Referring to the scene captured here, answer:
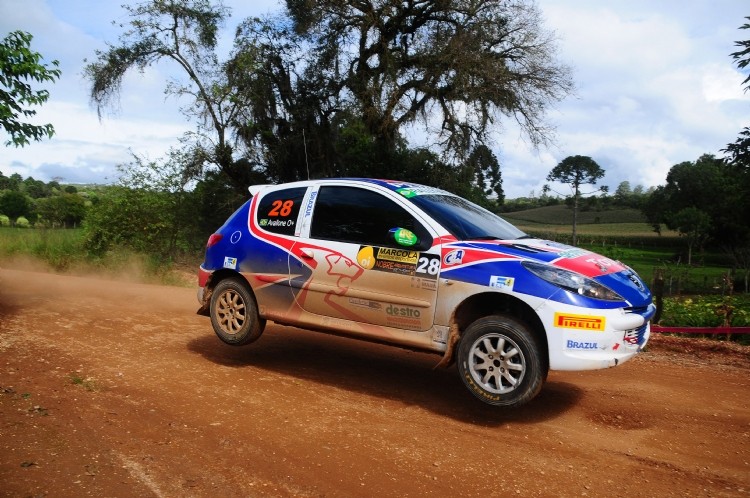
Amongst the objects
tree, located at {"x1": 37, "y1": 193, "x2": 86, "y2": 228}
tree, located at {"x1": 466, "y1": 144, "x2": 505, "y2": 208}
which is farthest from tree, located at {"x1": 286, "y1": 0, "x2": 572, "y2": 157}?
tree, located at {"x1": 37, "y1": 193, "x2": 86, "y2": 228}

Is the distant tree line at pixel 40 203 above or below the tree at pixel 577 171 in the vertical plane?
below

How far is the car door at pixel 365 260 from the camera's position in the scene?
5551 millimetres

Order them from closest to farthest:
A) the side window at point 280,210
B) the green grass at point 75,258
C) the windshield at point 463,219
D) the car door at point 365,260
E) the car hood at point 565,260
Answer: the car hood at point 565,260, the car door at point 365,260, the windshield at point 463,219, the side window at point 280,210, the green grass at point 75,258

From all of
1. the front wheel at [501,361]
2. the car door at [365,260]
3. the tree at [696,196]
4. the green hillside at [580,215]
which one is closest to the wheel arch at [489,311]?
the front wheel at [501,361]

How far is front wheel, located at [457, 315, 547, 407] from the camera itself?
493cm

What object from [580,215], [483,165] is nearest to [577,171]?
[580,215]

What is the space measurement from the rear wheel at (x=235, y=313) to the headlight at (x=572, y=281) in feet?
10.3

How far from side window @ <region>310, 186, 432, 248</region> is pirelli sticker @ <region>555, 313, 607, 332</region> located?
134 cm

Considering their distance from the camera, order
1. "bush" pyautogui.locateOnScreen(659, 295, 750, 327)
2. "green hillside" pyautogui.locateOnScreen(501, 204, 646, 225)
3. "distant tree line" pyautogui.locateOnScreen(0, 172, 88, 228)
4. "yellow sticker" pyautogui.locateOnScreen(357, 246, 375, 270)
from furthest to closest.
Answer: "green hillside" pyautogui.locateOnScreen(501, 204, 646, 225) → "distant tree line" pyautogui.locateOnScreen(0, 172, 88, 228) → "bush" pyautogui.locateOnScreen(659, 295, 750, 327) → "yellow sticker" pyautogui.locateOnScreen(357, 246, 375, 270)

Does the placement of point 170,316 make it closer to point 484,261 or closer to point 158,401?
point 158,401

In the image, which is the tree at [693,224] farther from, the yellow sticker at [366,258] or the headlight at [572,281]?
the yellow sticker at [366,258]

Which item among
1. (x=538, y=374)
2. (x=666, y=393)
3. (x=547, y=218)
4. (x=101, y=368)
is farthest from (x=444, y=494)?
(x=547, y=218)

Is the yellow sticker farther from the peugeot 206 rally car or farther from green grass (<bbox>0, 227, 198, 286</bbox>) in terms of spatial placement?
green grass (<bbox>0, 227, 198, 286</bbox>)

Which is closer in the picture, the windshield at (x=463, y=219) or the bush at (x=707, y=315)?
the windshield at (x=463, y=219)
